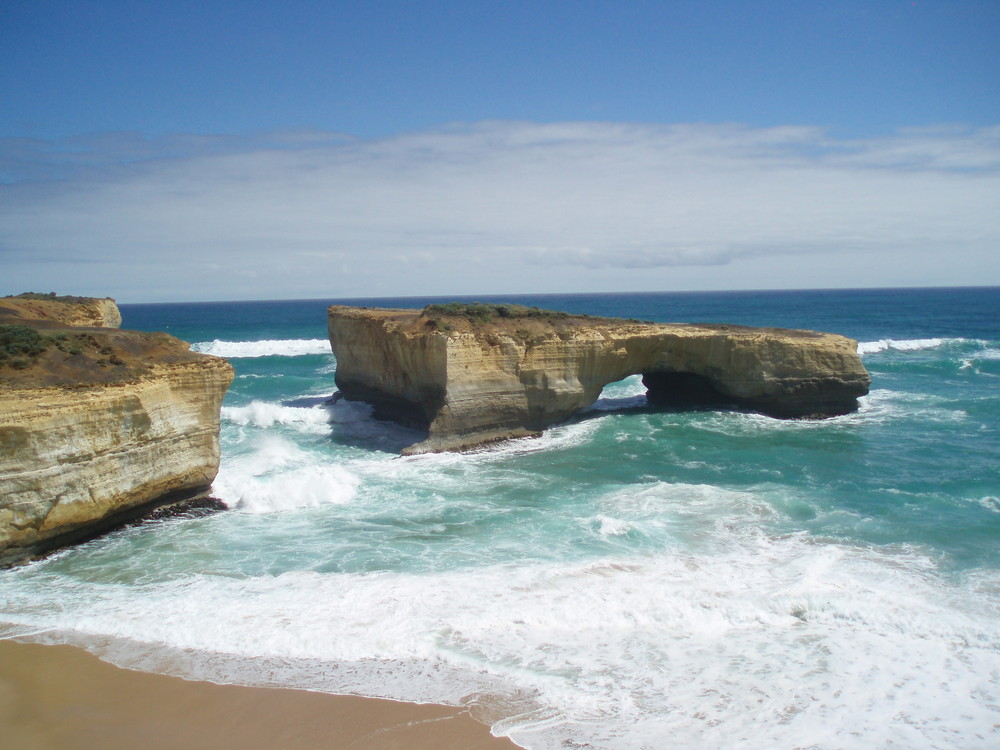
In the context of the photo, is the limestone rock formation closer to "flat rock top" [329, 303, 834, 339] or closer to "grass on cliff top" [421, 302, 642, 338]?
"flat rock top" [329, 303, 834, 339]

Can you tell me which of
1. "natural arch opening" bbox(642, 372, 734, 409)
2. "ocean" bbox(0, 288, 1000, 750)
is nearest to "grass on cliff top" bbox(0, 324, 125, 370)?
"ocean" bbox(0, 288, 1000, 750)

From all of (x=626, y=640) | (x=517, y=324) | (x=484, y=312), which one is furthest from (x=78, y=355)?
(x=517, y=324)

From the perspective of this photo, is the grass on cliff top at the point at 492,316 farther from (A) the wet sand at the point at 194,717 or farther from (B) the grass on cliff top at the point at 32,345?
(A) the wet sand at the point at 194,717

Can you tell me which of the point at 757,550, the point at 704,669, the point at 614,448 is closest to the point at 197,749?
the point at 704,669

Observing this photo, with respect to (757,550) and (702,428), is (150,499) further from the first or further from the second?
(702,428)

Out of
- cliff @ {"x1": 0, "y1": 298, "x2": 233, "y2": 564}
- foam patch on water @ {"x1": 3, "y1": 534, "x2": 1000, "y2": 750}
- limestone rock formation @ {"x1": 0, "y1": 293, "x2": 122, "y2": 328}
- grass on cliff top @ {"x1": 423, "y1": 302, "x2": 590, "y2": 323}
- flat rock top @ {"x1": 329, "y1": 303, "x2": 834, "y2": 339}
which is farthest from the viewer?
grass on cliff top @ {"x1": 423, "y1": 302, "x2": 590, "y2": 323}
